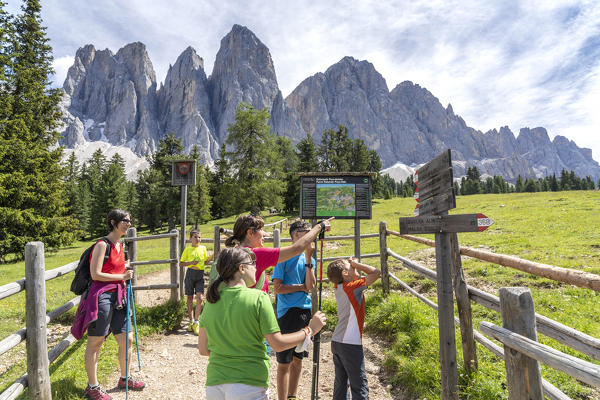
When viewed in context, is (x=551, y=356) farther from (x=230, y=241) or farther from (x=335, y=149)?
(x=335, y=149)

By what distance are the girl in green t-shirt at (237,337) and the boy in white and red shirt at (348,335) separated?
123 centimetres

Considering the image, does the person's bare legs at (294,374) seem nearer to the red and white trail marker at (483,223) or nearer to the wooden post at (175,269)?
the red and white trail marker at (483,223)

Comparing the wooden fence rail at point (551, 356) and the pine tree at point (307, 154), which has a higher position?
the pine tree at point (307, 154)

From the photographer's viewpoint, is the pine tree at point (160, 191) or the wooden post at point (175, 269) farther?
the pine tree at point (160, 191)

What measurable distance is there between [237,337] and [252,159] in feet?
81.9

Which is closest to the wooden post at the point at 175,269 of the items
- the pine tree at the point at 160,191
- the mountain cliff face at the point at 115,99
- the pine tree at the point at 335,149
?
the pine tree at the point at 160,191

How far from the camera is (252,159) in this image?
26469mm

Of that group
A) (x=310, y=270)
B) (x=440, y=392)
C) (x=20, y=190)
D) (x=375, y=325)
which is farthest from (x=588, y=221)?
Result: (x=20, y=190)

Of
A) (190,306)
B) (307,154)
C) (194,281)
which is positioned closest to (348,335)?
(194,281)

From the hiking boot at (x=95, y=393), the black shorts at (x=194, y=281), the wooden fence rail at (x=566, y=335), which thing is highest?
the wooden fence rail at (x=566, y=335)

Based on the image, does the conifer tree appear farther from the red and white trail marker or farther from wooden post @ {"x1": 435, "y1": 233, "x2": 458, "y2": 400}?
the red and white trail marker

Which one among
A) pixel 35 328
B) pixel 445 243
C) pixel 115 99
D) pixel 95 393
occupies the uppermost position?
pixel 115 99

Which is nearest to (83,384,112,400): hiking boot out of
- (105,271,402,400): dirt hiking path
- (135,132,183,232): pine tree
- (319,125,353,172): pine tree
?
(105,271,402,400): dirt hiking path

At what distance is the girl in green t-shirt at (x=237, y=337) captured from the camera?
212cm
